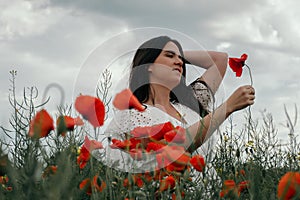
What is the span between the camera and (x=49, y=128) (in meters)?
1.42

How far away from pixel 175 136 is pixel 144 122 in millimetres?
1425

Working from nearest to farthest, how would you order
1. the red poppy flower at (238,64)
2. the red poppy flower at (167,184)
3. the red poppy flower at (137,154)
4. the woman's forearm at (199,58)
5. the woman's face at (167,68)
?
the red poppy flower at (167,184)
the red poppy flower at (137,154)
the red poppy flower at (238,64)
the woman's face at (167,68)
the woman's forearm at (199,58)

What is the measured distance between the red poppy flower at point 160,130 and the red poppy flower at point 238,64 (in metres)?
1.20

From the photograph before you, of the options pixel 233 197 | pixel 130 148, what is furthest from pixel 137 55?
pixel 233 197

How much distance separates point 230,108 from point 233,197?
1243 mm

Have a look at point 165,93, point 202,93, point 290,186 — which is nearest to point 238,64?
point 165,93

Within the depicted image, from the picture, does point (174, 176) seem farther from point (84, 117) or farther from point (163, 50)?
point (163, 50)

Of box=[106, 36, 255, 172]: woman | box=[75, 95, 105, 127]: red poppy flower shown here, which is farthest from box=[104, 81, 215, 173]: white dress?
box=[75, 95, 105, 127]: red poppy flower

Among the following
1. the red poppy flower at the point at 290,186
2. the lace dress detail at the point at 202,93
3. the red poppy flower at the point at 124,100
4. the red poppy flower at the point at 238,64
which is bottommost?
the red poppy flower at the point at 290,186

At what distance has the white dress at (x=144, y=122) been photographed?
5.89ft

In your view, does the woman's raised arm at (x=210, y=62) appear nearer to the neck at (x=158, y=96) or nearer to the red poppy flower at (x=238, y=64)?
the neck at (x=158, y=96)

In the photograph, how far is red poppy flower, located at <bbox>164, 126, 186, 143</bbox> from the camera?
5.60 ft

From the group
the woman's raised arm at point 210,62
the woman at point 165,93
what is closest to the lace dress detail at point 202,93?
the woman at point 165,93

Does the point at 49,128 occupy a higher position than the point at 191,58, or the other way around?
the point at 191,58
